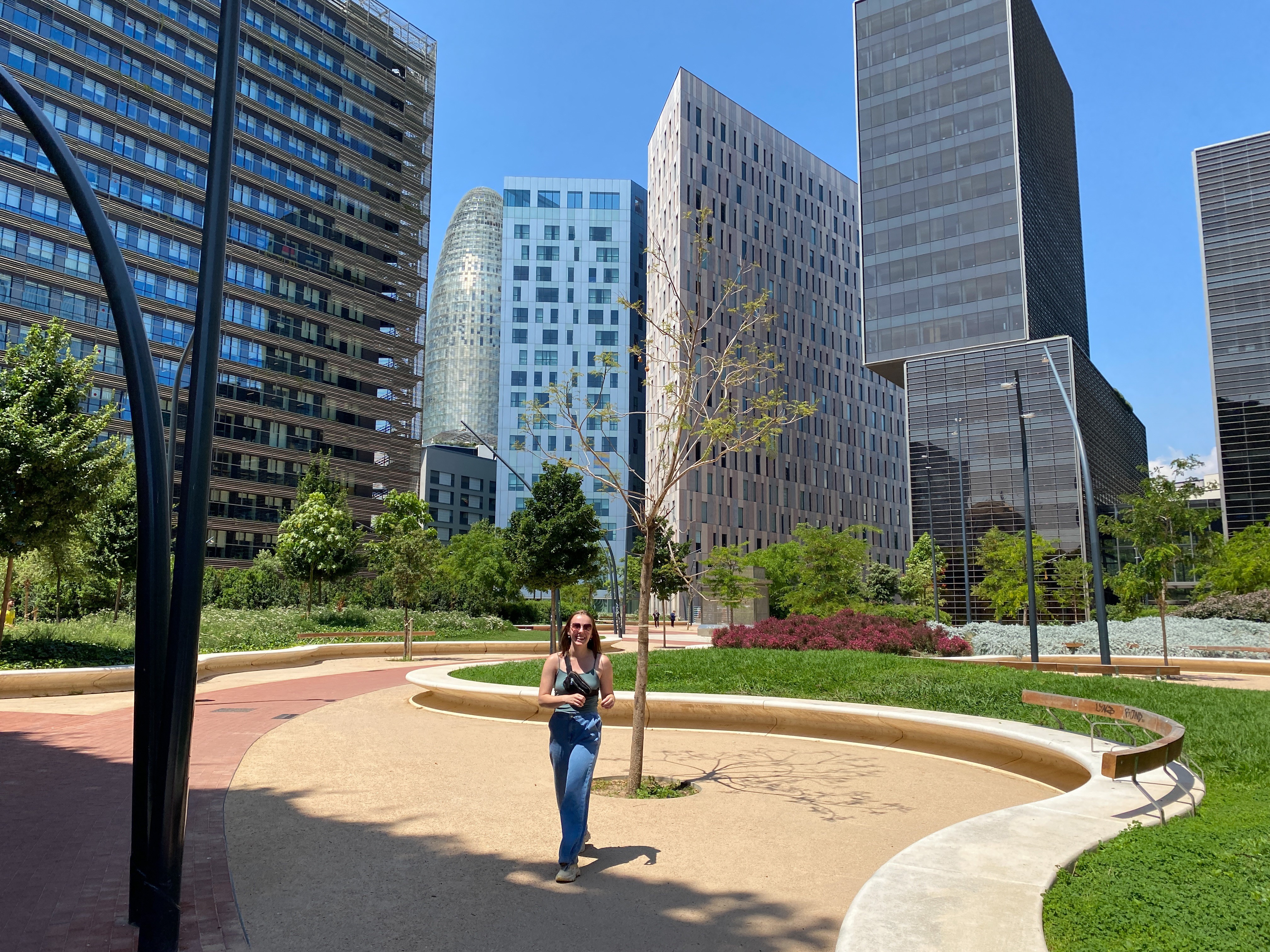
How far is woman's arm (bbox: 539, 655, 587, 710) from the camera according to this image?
5.52 m

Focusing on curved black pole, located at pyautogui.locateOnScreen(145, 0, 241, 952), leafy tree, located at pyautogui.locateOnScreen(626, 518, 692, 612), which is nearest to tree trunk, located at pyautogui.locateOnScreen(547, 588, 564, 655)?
leafy tree, located at pyautogui.locateOnScreen(626, 518, 692, 612)

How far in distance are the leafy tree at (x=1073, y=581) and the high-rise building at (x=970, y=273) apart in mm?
10348

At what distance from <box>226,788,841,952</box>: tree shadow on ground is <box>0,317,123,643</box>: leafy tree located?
12.4 m

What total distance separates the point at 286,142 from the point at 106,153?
15052mm

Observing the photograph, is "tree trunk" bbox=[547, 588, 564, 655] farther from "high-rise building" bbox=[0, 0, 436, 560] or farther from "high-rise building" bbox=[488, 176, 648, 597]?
"high-rise building" bbox=[488, 176, 648, 597]

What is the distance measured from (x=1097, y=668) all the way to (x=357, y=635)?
22.8 meters

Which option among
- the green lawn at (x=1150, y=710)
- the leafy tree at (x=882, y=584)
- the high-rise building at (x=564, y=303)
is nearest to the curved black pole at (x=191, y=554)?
the green lawn at (x=1150, y=710)

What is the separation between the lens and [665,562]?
50.1 ft

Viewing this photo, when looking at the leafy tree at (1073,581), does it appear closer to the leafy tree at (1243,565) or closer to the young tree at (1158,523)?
the young tree at (1158,523)

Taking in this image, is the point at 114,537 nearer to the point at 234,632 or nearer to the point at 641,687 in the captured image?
the point at 234,632

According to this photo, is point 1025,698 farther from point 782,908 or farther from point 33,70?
point 33,70

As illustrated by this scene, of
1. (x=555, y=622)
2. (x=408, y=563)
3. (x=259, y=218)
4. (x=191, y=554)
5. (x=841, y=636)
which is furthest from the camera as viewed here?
(x=259, y=218)

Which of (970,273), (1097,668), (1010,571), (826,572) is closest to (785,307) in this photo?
(970,273)

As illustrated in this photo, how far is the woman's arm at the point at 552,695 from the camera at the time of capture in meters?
5.52
